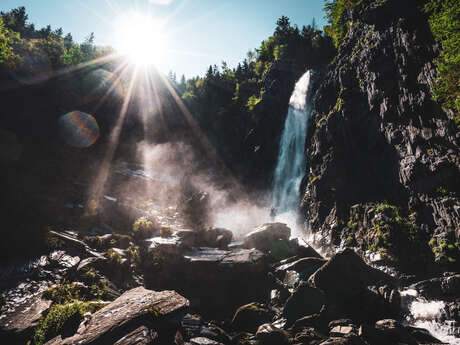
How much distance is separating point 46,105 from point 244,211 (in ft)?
A: 105

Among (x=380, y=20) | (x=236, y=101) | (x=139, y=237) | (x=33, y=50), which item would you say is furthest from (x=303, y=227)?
(x=33, y=50)

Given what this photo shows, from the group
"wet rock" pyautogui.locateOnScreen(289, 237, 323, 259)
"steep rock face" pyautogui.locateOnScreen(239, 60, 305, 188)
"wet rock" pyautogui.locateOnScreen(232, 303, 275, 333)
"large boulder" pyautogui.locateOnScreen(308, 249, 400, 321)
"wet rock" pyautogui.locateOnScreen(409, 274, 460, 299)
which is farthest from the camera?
"steep rock face" pyautogui.locateOnScreen(239, 60, 305, 188)

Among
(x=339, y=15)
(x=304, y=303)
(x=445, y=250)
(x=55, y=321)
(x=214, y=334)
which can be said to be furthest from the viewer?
(x=339, y=15)

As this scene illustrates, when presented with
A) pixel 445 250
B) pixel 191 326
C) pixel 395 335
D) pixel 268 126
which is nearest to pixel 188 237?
pixel 191 326

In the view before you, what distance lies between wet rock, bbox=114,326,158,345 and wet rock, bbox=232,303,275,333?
412cm

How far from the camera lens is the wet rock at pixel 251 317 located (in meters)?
8.24

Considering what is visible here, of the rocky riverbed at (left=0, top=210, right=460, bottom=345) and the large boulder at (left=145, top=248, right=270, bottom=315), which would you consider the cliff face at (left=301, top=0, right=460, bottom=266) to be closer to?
the rocky riverbed at (left=0, top=210, right=460, bottom=345)

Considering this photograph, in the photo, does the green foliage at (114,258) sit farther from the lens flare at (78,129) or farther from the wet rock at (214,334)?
the lens flare at (78,129)

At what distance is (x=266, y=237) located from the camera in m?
15.0

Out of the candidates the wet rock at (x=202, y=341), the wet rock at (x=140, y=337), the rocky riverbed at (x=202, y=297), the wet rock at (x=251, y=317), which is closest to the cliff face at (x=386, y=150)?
the rocky riverbed at (x=202, y=297)

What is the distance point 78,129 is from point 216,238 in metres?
32.7

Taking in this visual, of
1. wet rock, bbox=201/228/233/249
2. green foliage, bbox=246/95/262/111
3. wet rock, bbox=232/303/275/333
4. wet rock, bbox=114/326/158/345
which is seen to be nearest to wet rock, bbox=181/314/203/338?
wet rock, bbox=232/303/275/333

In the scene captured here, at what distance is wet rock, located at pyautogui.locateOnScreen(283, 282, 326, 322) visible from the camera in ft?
27.0

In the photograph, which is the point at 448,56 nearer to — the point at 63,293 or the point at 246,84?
the point at 63,293
